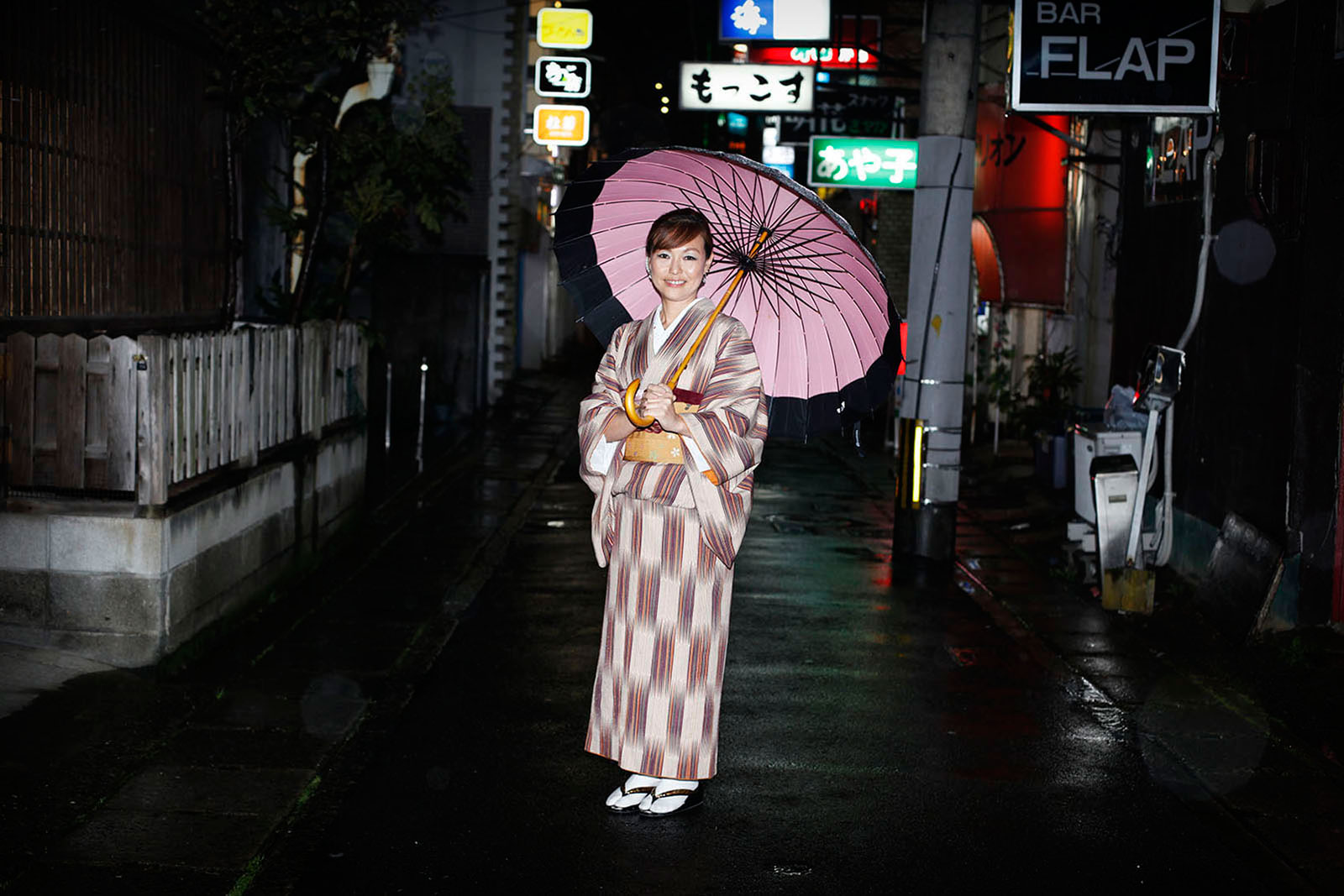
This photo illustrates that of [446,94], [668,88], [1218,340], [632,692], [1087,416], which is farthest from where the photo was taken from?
[668,88]

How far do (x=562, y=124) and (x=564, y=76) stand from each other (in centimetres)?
93

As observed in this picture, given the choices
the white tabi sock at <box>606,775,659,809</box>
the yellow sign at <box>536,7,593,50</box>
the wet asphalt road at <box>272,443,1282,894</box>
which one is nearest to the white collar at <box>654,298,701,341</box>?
the white tabi sock at <box>606,775,659,809</box>

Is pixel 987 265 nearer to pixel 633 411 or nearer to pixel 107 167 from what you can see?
pixel 107 167

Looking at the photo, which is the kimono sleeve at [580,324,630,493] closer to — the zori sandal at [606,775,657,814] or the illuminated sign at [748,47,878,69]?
the zori sandal at [606,775,657,814]

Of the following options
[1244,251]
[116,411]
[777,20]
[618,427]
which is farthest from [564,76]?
[618,427]

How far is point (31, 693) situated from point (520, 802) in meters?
2.85

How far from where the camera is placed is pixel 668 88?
5788cm

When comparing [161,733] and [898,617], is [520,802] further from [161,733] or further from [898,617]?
[898,617]

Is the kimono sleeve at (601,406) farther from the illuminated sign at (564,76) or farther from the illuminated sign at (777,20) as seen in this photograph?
the illuminated sign at (564,76)

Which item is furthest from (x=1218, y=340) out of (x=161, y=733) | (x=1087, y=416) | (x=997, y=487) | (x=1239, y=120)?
(x=161, y=733)

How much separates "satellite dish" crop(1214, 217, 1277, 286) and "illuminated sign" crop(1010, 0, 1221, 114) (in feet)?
3.45

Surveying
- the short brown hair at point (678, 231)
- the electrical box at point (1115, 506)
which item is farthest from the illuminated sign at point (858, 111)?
the short brown hair at point (678, 231)

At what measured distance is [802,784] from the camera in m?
6.24

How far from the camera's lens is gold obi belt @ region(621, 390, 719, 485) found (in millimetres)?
5629
